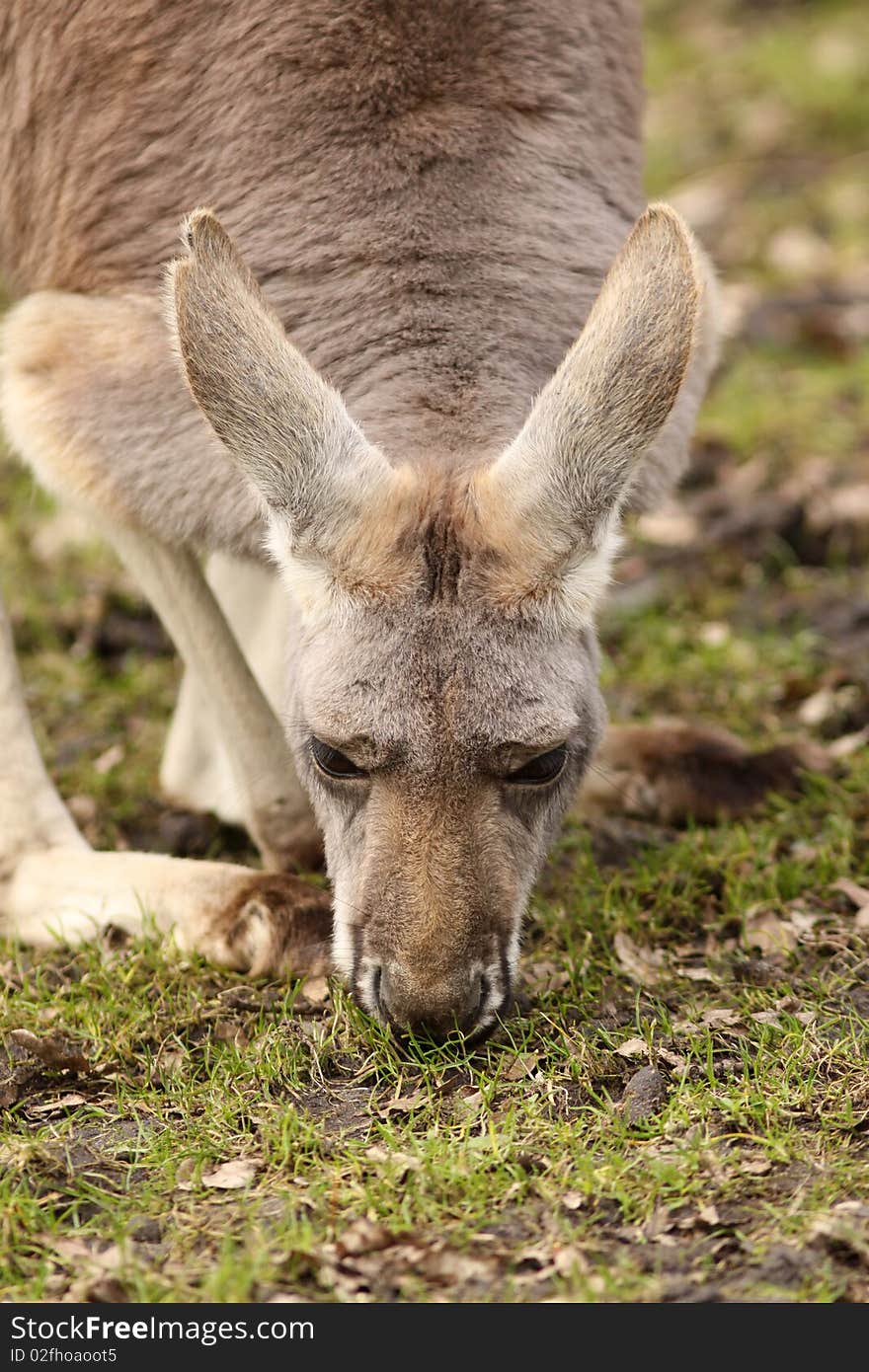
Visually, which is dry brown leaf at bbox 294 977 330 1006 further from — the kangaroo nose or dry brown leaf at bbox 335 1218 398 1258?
dry brown leaf at bbox 335 1218 398 1258

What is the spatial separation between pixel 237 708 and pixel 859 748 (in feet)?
6.53

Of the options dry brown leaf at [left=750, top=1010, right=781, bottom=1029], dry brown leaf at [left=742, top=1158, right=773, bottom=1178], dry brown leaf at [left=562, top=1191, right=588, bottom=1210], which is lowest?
dry brown leaf at [left=750, top=1010, right=781, bottom=1029]

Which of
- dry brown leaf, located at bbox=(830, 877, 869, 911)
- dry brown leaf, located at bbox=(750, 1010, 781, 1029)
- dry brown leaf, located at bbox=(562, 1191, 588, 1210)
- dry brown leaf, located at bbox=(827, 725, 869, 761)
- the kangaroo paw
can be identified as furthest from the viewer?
dry brown leaf, located at bbox=(827, 725, 869, 761)

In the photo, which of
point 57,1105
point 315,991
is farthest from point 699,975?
point 57,1105

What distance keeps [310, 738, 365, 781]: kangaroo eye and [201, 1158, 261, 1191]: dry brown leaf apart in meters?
0.83

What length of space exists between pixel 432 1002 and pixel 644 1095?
50cm

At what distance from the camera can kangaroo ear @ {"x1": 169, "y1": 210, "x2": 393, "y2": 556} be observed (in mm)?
3375

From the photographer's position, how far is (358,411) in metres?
3.94

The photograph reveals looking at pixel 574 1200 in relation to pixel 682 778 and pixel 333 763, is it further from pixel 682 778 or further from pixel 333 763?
pixel 682 778

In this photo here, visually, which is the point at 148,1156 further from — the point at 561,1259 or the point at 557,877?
the point at 557,877

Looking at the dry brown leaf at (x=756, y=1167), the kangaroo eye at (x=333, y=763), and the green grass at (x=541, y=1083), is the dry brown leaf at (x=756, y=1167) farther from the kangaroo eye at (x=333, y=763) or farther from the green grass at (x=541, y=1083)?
the kangaroo eye at (x=333, y=763)

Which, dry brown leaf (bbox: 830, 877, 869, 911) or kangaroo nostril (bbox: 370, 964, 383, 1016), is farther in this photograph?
dry brown leaf (bbox: 830, 877, 869, 911)

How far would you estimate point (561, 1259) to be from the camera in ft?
9.73

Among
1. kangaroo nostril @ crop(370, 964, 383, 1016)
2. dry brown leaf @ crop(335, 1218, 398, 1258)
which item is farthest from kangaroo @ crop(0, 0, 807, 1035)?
dry brown leaf @ crop(335, 1218, 398, 1258)
